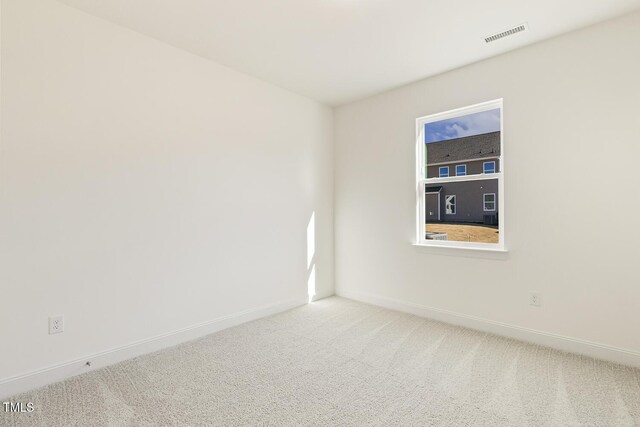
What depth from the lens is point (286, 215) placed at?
384cm

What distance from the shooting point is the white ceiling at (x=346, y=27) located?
2291 millimetres

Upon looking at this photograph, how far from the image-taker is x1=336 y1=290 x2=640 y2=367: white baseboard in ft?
8.08

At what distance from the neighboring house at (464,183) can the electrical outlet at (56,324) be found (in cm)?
344

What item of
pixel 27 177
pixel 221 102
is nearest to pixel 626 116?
pixel 221 102

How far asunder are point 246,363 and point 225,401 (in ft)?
1.64

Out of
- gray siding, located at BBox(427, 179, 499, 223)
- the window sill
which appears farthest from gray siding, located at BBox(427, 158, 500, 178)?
the window sill

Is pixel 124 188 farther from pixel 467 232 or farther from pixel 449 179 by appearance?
pixel 467 232

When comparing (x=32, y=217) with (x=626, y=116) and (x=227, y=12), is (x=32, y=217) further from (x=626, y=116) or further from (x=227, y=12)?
(x=626, y=116)

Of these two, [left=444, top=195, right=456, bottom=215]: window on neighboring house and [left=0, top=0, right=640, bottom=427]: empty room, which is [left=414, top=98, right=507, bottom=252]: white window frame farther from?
[left=444, top=195, right=456, bottom=215]: window on neighboring house

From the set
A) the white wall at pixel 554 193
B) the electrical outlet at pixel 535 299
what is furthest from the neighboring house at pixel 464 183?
the electrical outlet at pixel 535 299

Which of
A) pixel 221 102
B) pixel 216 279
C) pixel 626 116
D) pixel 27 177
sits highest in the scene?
pixel 221 102

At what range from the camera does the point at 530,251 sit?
2.86m

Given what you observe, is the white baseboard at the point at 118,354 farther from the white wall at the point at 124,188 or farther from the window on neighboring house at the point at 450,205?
the window on neighboring house at the point at 450,205

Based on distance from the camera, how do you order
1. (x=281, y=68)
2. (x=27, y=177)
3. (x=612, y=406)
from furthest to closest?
1. (x=281, y=68)
2. (x=27, y=177)
3. (x=612, y=406)
